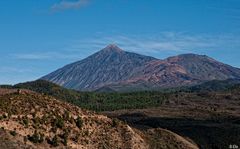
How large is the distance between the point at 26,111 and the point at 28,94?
422 inches

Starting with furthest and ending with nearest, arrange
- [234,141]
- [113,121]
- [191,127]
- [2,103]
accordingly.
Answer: [191,127] → [234,141] → [113,121] → [2,103]

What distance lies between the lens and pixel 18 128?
77438mm

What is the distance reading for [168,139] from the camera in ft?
361

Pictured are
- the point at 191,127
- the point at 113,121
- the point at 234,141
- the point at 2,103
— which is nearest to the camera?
the point at 2,103

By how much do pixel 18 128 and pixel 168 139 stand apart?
43994 mm

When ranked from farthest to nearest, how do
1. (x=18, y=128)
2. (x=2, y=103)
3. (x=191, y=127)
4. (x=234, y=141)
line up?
(x=191, y=127), (x=234, y=141), (x=2, y=103), (x=18, y=128)

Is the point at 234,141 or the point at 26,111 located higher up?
the point at 26,111

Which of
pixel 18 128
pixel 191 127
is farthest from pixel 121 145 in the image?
pixel 191 127

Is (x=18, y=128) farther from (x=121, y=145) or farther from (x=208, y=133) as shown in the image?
(x=208, y=133)

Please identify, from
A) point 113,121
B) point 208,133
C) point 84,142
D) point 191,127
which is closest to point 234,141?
point 208,133

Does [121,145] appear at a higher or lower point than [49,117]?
lower

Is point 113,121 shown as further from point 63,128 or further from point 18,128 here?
point 18,128

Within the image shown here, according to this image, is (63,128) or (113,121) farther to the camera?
(113,121)

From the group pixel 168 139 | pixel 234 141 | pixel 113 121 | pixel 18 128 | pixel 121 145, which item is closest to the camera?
pixel 18 128
